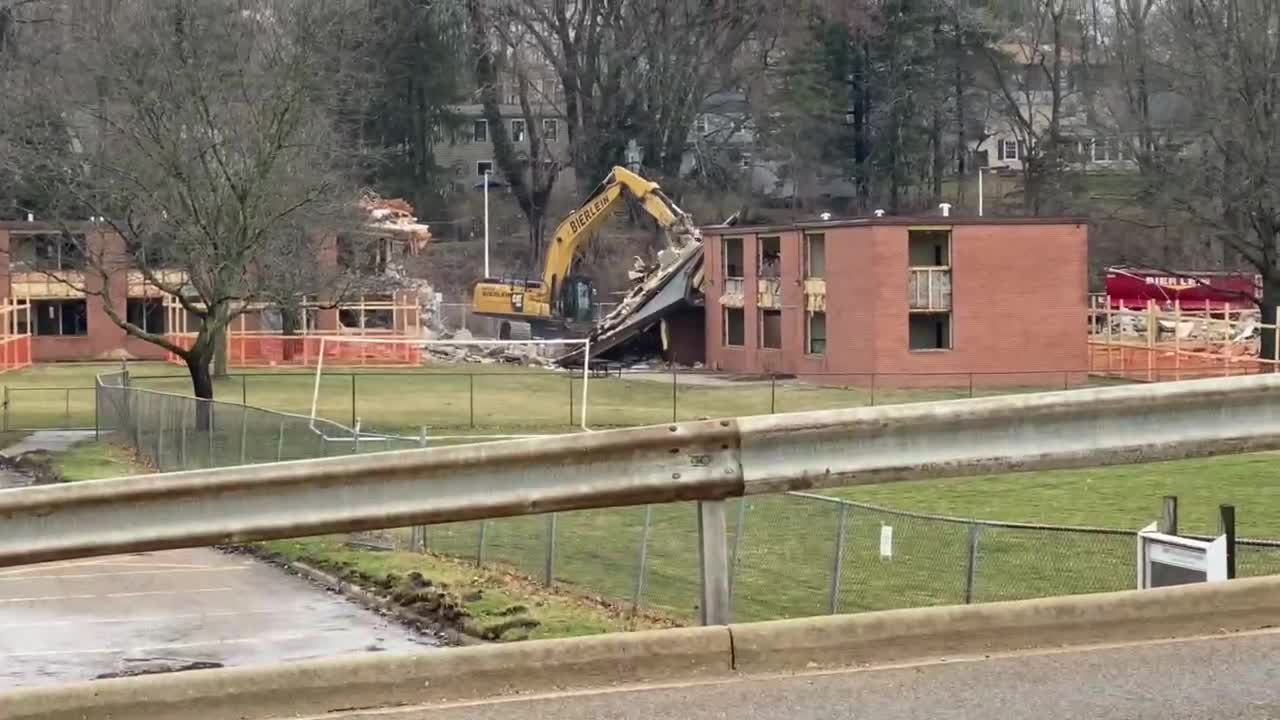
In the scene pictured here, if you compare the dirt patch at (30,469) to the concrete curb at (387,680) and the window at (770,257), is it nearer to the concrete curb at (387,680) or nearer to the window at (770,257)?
the concrete curb at (387,680)

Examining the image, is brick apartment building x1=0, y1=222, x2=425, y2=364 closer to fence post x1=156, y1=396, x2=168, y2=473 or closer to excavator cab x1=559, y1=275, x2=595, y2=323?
excavator cab x1=559, y1=275, x2=595, y2=323

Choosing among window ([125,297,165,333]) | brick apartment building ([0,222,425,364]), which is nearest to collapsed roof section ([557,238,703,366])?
brick apartment building ([0,222,425,364])

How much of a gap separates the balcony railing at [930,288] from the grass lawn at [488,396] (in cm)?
266

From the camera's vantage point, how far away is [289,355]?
223 feet

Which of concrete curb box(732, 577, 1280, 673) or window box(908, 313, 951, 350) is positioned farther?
window box(908, 313, 951, 350)

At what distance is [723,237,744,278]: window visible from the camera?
63.7 meters

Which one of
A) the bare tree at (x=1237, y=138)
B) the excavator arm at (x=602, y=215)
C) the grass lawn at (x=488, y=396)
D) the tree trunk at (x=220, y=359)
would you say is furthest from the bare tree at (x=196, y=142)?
the bare tree at (x=1237, y=138)

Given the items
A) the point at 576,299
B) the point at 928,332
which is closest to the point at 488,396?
the point at 928,332

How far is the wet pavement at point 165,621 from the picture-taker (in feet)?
42.3

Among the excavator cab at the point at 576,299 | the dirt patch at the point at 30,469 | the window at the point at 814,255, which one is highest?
the window at the point at 814,255

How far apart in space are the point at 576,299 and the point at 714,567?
64876mm

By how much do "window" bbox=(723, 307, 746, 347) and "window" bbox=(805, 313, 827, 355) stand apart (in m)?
5.18

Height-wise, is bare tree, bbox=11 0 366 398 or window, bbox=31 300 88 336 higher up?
bare tree, bbox=11 0 366 398

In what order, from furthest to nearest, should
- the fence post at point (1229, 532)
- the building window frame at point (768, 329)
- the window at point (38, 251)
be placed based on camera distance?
the window at point (38, 251), the building window frame at point (768, 329), the fence post at point (1229, 532)
